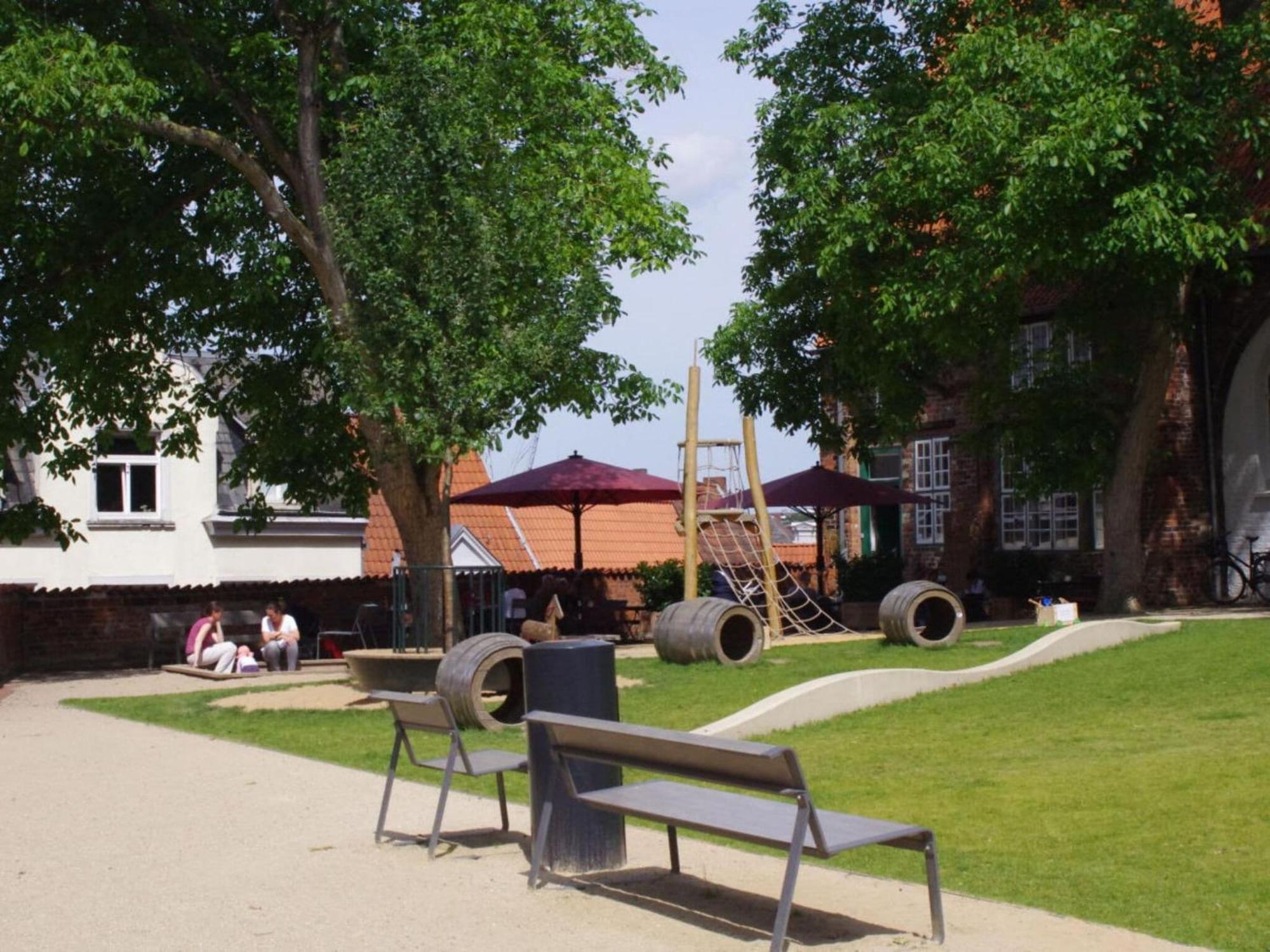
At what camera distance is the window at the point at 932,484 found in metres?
32.4

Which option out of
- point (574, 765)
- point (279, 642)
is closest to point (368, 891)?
point (574, 765)

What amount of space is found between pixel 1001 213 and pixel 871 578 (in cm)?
1069

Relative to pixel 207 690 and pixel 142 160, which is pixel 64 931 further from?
pixel 142 160

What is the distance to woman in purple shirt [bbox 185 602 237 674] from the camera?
2291 centimetres

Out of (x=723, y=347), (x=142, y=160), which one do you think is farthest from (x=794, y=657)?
(x=142, y=160)

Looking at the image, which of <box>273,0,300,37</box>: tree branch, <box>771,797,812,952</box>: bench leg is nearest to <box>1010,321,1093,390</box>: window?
<box>273,0,300,37</box>: tree branch

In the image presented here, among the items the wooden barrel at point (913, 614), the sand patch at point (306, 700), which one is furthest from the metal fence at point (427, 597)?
the wooden barrel at point (913, 614)

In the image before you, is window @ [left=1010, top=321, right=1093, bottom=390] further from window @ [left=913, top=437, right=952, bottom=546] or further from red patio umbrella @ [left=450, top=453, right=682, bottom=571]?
red patio umbrella @ [left=450, top=453, right=682, bottom=571]

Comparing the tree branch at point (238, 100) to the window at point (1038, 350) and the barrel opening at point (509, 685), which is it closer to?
the barrel opening at point (509, 685)

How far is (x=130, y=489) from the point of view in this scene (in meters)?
33.7

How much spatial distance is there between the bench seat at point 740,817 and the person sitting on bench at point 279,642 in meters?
16.4

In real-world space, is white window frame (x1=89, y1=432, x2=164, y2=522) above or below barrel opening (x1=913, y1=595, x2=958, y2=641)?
above

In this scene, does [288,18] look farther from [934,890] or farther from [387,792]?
[934,890]

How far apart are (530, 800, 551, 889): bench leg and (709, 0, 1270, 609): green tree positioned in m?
15.1
